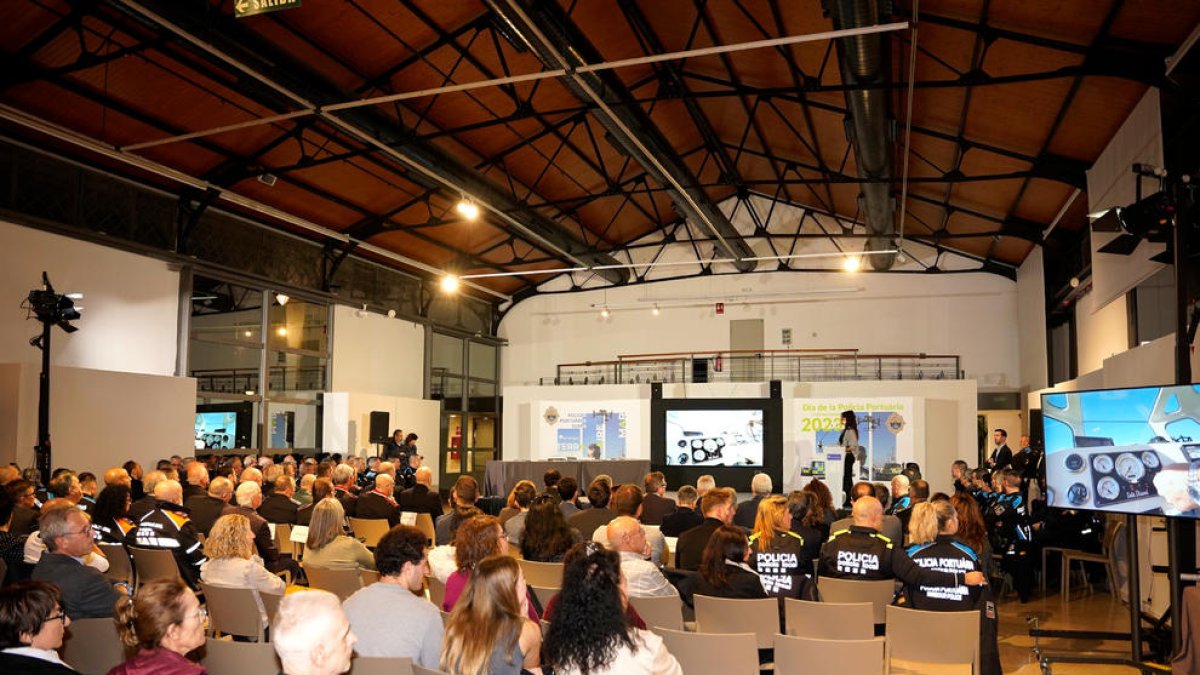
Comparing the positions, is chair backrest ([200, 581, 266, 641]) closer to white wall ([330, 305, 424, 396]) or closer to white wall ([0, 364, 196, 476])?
white wall ([0, 364, 196, 476])

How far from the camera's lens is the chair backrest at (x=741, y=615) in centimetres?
439

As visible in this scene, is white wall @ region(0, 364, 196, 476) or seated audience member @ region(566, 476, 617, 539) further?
white wall @ region(0, 364, 196, 476)

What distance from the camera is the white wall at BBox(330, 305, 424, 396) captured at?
17172mm

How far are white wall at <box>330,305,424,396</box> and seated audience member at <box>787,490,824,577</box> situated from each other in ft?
39.8

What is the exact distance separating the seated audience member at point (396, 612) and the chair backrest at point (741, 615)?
1632 mm

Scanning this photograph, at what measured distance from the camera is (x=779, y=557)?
16.6ft

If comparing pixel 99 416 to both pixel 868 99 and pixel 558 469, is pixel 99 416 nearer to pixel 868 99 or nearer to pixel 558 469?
pixel 558 469

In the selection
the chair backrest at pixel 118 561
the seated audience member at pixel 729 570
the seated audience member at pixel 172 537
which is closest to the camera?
the seated audience member at pixel 729 570

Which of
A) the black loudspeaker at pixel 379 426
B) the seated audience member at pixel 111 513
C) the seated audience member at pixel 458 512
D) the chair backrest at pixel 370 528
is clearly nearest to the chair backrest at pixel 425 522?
the chair backrest at pixel 370 528

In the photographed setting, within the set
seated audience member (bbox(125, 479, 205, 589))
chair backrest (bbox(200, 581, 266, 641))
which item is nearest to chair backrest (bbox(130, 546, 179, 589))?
seated audience member (bbox(125, 479, 205, 589))

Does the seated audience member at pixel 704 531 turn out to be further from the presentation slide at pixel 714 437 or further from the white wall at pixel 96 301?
the presentation slide at pixel 714 437

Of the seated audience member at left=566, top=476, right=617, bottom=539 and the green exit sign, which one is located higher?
the green exit sign

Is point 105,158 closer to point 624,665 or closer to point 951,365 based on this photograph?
point 624,665

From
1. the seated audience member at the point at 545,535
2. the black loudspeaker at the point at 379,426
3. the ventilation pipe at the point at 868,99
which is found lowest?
the seated audience member at the point at 545,535
